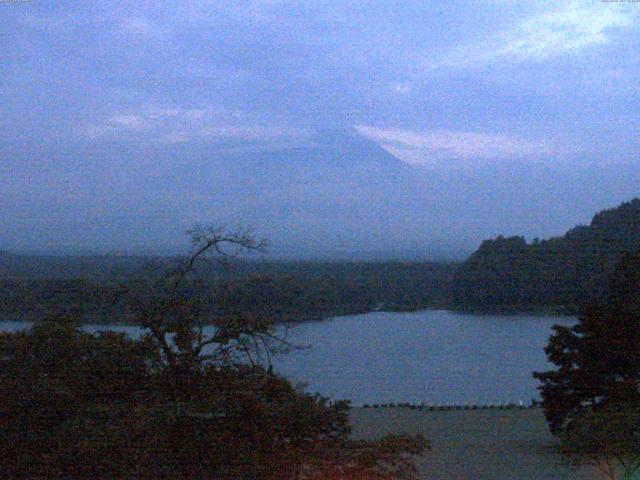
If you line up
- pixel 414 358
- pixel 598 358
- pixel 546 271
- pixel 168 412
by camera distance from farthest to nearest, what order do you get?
1. pixel 546 271
2. pixel 598 358
3. pixel 414 358
4. pixel 168 412

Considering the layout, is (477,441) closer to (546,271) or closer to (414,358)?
(414,358)

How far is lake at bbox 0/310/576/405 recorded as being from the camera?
459 cm

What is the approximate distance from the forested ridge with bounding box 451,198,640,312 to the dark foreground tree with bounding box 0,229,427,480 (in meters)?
2.96

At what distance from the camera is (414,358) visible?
5242 millimetres

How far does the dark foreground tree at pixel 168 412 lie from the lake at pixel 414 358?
242 mm

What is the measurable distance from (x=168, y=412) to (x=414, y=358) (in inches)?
82.9

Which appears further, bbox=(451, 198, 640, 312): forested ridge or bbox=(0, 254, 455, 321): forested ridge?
bbox=(451, 198, 640, 312): forested ridge

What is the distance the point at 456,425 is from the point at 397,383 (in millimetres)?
733

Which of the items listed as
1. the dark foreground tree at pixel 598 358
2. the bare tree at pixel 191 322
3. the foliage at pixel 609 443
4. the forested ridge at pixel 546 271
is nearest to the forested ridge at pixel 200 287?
the bare tree at pixel 191 322

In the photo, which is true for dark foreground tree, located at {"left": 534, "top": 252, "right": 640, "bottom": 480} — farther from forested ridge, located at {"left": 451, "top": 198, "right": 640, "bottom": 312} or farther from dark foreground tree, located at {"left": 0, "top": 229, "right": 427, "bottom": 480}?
dark foreground tree, located at {"left": 0, "top": 229, "right": 427, "bottom": 480}

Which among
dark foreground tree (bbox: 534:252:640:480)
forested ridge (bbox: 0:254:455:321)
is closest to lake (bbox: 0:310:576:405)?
forested ridge (bbox: 0:254:455:321)

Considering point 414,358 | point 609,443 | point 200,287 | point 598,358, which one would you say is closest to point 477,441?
point 414,358

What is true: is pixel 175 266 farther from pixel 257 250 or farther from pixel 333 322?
pixel 333 322

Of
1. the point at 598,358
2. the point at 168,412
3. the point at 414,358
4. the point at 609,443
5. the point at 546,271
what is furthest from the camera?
the point at 546,271
